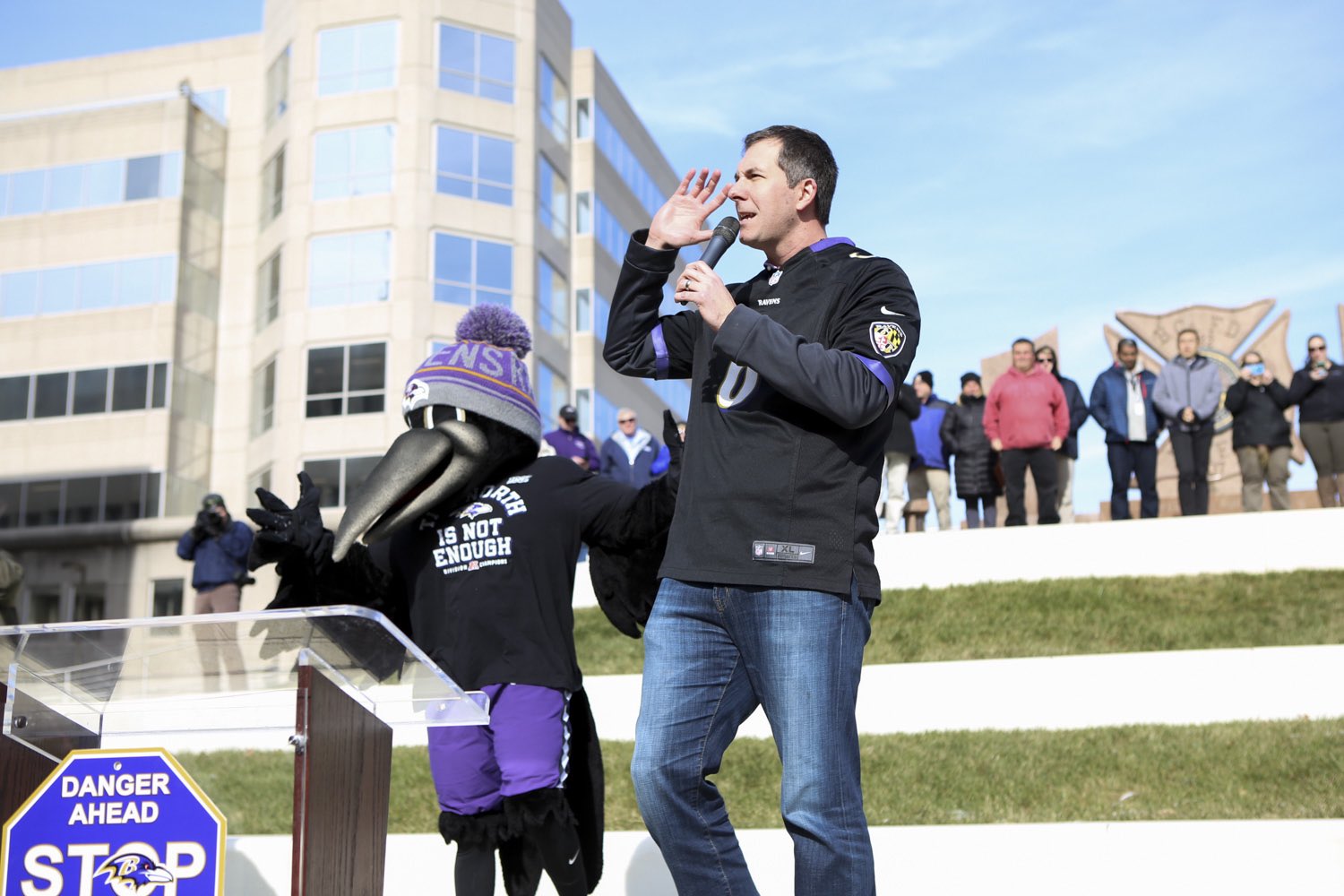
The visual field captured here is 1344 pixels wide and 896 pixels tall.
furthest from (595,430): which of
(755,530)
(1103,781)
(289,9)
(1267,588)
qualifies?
(755,530)

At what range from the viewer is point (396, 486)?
15.7 feet

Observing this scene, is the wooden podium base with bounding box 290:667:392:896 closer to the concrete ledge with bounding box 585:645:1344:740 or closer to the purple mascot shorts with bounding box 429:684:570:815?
the purple mascot shorts with bounding box 429:684:570:815

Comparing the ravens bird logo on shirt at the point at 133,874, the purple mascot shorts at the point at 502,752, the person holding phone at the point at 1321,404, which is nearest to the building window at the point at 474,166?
the person holding phone at the point at 1321,404

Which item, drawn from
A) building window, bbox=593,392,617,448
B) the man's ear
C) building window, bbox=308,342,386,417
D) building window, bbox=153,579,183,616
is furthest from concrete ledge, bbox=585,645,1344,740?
building window, bbox=593,392,617,448

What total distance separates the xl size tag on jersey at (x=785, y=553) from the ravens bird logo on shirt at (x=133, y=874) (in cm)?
137

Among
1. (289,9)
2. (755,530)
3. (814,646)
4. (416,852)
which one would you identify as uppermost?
(289,9)

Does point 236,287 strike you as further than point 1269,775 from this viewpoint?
Yes

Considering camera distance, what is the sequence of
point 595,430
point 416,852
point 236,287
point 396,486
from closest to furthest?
point 396,486, point 416,852, point 236,287, point 595,430

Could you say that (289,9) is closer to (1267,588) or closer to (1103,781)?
(1267,588)

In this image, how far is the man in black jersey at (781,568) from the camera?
322 cm

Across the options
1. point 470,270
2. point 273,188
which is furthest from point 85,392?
point 470,270

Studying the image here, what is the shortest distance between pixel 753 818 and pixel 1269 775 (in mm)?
2377

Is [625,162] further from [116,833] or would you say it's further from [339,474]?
[116,833]

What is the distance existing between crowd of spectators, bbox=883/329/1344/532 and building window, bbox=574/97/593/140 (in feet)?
87.6
